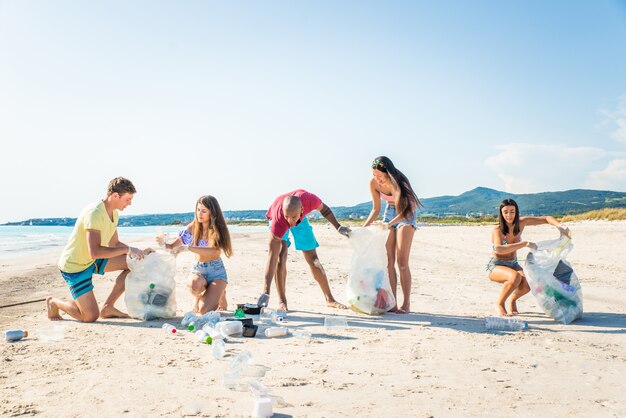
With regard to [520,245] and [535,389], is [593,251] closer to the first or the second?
[520,245]

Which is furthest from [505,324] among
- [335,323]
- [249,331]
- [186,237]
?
[186,237]

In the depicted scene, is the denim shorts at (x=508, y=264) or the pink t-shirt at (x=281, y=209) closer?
the denim shorts at (x=508, y=264)

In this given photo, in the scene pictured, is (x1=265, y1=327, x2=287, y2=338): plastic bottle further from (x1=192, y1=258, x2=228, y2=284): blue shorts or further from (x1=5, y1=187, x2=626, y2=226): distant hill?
(x1=5, y1=187, x2=626, y2=226): distant hill

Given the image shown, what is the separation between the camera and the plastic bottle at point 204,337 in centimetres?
392

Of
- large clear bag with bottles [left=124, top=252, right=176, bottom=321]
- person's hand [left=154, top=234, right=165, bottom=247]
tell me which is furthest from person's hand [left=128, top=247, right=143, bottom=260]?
person's hand [left=154, top=234, right=165, bottom=247]

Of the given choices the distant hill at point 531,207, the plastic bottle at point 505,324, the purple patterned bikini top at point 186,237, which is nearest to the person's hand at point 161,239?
the purple patterned bikini top at point 186,237

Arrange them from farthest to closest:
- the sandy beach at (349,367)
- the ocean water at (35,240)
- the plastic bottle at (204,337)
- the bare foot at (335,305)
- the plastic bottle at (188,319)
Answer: the ocean water at (35,240), the bare foot at (335,305), the plastic bottle at (188,319), the plastic bottle at (204,337), the sandy beach at (349,367)

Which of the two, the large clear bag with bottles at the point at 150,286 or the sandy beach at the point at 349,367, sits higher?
the large clear bag with bottles at the point at 150,286

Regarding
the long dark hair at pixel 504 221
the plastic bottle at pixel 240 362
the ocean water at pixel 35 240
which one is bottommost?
the ocean water at pixel 35 240

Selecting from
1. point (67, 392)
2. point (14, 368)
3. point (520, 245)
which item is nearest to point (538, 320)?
point (520, 245)

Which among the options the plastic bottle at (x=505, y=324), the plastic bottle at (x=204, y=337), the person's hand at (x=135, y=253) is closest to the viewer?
the plastic bottle at (x=204, y=337)

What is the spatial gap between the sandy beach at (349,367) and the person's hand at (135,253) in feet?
2.18

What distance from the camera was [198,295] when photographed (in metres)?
5.17

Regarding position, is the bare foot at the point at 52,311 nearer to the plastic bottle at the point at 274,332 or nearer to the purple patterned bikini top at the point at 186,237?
the purple patterned bikini top at the point at 186,237
